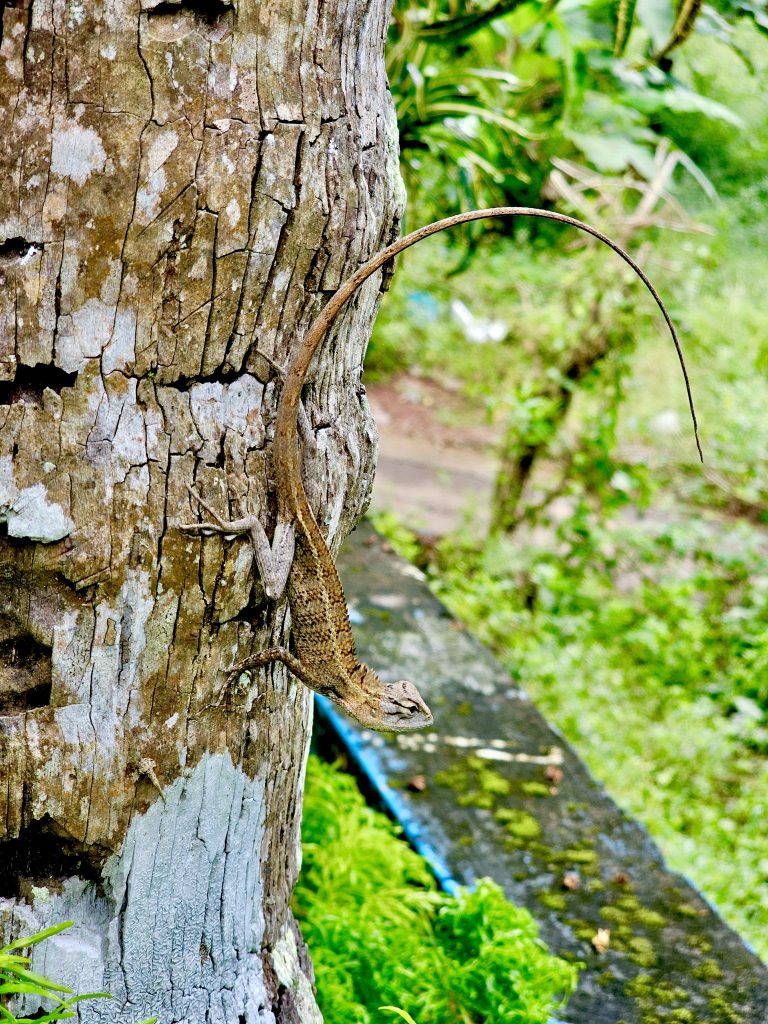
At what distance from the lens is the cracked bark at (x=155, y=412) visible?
1458 mm

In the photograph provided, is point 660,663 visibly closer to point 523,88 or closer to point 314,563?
point 523,88

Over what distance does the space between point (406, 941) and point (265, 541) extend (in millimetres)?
1534

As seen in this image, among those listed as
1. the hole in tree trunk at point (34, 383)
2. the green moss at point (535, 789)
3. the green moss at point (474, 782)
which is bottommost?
the green moss at point (535, 789)

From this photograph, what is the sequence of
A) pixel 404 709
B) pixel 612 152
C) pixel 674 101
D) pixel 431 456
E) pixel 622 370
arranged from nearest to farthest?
pixel 404 709, pixel 674 101, pixel 612 152, pixel 622 370, pixel 431 456

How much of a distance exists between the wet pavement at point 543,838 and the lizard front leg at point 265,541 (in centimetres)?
166

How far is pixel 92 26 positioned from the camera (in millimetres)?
1402

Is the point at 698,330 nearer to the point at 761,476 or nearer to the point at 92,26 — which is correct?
the point at 761,476

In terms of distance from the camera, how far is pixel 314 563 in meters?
1.89

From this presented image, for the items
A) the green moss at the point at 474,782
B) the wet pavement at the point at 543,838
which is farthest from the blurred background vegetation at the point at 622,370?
the green moss at the point at 474,782

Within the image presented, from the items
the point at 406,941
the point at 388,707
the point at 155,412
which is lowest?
the point at 406,941

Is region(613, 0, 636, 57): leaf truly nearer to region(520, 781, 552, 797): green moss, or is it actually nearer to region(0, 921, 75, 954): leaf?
region(520, 781, 552, 797): green moss

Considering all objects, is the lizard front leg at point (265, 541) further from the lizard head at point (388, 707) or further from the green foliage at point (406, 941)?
the green foliage at point (406, 941)

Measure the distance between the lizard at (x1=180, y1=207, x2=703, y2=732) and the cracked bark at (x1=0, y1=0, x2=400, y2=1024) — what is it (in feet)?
0.13

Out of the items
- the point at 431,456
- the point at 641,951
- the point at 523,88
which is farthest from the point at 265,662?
the point at 431,456
